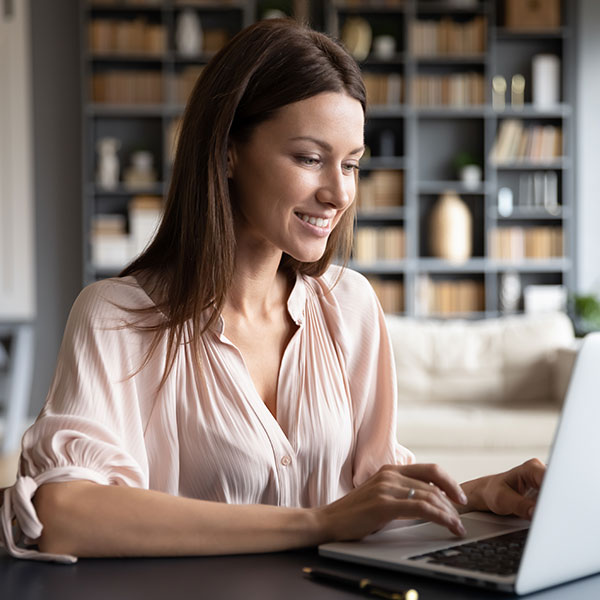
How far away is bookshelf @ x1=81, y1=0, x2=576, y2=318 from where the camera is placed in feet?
20.7

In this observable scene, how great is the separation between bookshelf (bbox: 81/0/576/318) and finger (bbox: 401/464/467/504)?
17.7 feet

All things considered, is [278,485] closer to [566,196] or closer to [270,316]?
[270,316]

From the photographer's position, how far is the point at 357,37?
634cm

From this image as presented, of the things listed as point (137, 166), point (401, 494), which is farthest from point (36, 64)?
point (401, 494)

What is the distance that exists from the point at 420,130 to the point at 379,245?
0.89 meters

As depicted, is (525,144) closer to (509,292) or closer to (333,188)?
(509,292)

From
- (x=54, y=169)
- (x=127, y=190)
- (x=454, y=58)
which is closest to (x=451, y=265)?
(x=454, y=58)

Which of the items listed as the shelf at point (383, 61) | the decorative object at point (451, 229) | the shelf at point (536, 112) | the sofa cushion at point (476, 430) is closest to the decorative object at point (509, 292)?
the decorative object at point (451, 229)

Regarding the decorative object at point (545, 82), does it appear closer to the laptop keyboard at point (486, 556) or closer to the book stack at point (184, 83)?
the book stack at point (184, 83)

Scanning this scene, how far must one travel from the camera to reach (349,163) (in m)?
1.31

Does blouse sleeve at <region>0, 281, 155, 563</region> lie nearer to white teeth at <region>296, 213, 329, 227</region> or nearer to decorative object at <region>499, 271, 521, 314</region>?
white teeth at <region>296, 213, 329, 227</region>

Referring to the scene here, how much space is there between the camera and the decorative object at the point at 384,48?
250 inches

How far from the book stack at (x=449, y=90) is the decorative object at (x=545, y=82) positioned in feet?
1.31

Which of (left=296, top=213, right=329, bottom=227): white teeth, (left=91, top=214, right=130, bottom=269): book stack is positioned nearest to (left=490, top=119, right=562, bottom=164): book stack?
Result: (left=91, top=214, right=130, bottom=269): book stack
